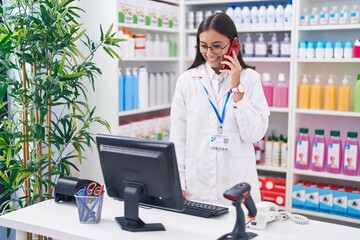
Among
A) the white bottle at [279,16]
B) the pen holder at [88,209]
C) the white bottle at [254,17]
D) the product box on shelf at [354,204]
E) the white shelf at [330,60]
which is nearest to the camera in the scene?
the pen holder at [88,209]

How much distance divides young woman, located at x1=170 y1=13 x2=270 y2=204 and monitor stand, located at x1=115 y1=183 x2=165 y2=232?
1.69 feet

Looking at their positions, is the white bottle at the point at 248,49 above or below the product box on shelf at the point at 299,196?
above

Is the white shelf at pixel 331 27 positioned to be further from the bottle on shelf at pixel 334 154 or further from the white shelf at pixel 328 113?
the bottle on shelf at pixel 334 154

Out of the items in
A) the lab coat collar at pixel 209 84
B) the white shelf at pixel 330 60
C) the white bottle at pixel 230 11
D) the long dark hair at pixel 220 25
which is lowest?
the lab coat collar at pixel 209 84

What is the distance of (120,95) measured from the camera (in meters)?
3.52

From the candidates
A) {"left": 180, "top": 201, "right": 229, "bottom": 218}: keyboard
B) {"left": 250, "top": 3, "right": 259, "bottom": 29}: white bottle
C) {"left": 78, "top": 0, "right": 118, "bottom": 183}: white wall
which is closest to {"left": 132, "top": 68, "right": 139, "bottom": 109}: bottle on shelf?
{"left": 78, "top": 0, "right": 118, "bottom": 183}: white wall

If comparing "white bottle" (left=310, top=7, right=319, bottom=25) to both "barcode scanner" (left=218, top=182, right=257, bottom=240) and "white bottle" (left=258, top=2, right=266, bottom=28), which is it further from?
"barcode scanner" (left=218, top=182, right=257, bottom=240)

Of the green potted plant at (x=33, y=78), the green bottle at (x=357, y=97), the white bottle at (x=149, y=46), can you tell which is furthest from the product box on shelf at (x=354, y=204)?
the green potted plant at (x=33, y=78)

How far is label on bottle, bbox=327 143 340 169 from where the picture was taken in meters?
3.62

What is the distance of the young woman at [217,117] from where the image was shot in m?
2.31

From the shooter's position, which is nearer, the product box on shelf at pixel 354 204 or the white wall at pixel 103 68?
the white wall at pixel 103 68

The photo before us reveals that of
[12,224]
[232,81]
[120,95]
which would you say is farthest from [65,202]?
[120,95]

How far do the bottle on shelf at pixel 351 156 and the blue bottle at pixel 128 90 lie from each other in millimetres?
1767

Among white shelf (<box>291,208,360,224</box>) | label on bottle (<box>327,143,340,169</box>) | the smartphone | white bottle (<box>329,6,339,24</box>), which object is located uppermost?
white bottle (<box>329,6,339,24</box>)
